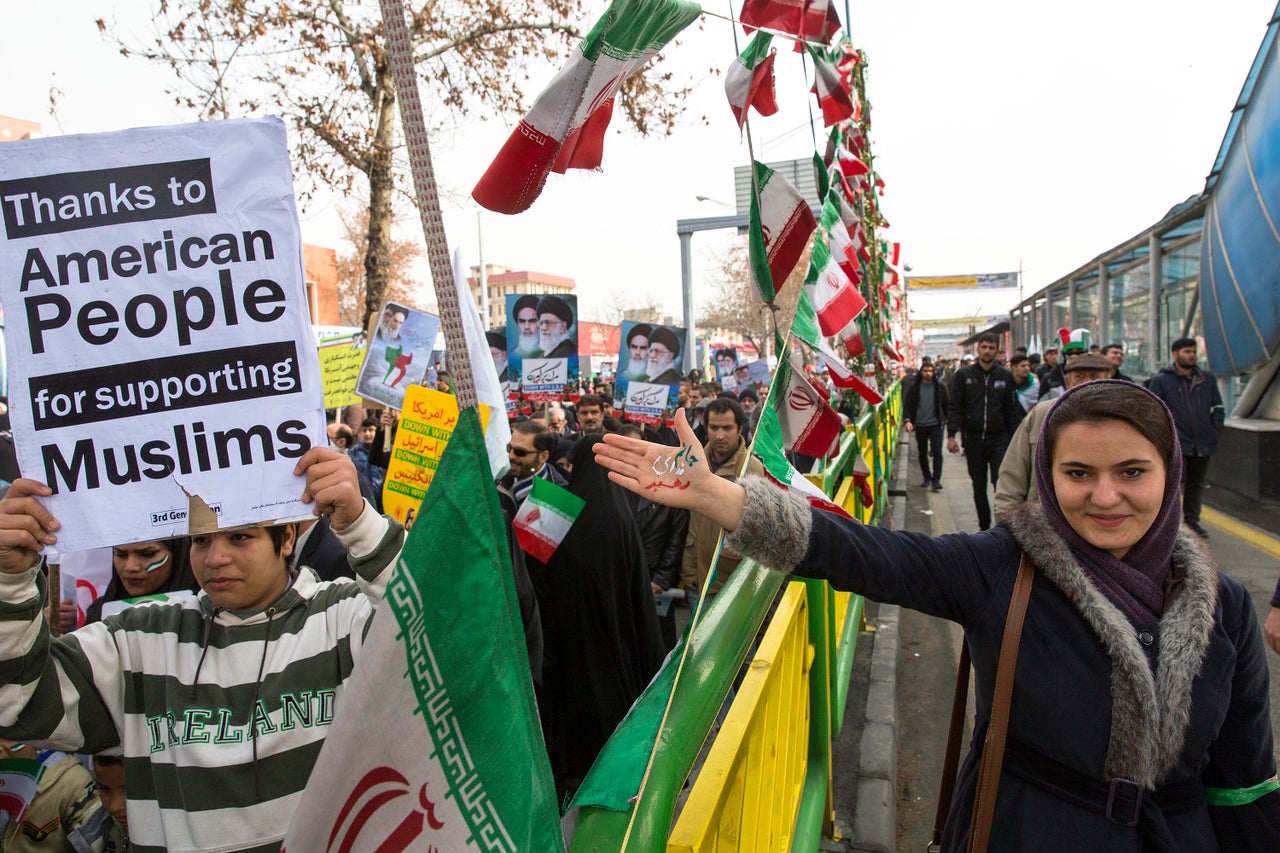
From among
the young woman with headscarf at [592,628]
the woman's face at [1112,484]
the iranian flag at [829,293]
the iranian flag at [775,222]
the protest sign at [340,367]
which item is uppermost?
the iranian flag at [775,222]

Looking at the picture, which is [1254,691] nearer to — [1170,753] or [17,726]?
[1170,753]

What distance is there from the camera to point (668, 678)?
5.54 feet

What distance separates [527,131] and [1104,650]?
6.06 feet

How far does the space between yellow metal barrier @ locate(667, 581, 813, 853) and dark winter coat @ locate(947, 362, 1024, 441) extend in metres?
5.71

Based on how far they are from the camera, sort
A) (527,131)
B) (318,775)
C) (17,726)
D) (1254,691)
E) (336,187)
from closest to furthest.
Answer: (318,775) < (17,726) < (1254,691) < (527,131) < (336,187)

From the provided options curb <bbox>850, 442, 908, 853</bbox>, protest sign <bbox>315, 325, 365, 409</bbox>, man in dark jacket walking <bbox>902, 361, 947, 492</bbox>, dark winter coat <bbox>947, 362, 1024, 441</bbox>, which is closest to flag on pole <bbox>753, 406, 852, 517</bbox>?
curb <bbox>850, 442, 908, 853</bbox>

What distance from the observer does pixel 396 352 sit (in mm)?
6738

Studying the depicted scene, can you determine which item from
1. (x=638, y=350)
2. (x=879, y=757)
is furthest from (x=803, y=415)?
(x=638, y=350)

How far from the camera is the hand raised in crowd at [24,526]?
1.53 meters

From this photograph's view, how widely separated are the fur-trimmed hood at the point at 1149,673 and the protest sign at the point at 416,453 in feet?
10.7

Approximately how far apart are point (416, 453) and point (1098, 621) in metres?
3.39

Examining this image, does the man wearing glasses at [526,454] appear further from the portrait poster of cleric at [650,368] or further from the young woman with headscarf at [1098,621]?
the portrait poster of cleric at [650,368]

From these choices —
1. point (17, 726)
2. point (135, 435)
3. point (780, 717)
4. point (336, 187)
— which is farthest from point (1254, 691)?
point (336, 187)

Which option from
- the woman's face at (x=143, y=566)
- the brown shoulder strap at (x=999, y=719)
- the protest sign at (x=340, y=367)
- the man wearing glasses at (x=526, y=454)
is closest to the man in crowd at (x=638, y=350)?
the protest sign at (x=340, y=367)
